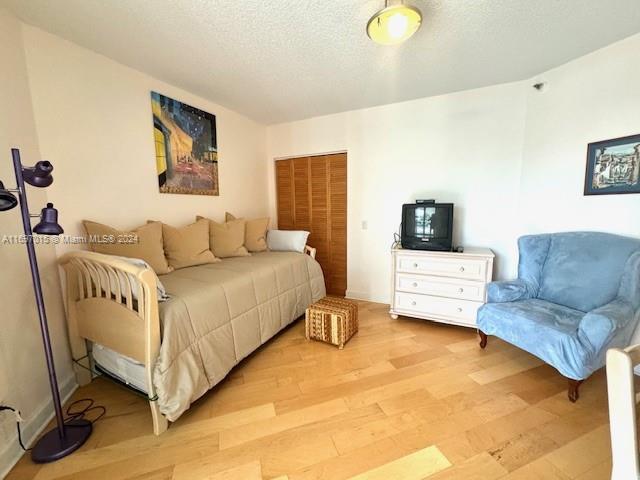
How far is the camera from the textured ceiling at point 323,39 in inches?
56.6

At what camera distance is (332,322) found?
2.13 m

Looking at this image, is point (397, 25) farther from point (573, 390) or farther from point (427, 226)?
point (573, 390)

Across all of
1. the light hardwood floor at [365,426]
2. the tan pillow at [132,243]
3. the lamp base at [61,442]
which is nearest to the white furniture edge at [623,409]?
the light hardwood floor at [365,426]

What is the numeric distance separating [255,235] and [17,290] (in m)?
1.78

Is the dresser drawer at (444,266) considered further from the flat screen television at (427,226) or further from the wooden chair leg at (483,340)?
the wooden chair leg at (483,340)

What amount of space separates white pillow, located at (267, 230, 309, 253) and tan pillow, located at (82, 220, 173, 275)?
117 cm

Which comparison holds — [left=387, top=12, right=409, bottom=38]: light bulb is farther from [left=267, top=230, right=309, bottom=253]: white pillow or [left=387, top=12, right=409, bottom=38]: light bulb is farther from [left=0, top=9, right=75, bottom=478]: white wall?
[left=0, top=9, right=75, bottom=478]: white wall

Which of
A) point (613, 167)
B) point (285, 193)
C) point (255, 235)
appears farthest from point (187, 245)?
point (613, 167)

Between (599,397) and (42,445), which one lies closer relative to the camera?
(42,445)

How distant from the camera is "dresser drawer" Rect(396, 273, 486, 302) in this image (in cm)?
229

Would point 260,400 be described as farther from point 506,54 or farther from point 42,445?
point 506,54

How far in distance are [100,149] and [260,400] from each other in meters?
2.07

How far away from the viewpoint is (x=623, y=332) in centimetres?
154

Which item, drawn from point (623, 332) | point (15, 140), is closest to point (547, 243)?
point (623, 332)
